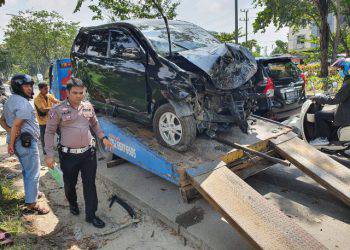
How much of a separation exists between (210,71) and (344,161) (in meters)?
2.71

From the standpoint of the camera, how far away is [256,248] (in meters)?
2.87

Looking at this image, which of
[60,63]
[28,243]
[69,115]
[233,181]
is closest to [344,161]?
[233,181]

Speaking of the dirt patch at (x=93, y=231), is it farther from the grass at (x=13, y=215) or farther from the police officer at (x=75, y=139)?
the police officer at (x=75, y=139)

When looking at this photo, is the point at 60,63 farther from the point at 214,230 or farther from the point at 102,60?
the point at 214,230

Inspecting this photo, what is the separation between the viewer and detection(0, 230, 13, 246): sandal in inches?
138

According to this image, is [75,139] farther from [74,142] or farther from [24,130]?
[24,130]

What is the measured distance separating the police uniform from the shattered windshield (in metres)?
1.58

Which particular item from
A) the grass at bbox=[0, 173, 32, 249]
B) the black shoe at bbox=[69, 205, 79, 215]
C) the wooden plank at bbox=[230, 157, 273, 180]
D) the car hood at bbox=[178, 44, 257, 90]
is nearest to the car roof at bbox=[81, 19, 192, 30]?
the car hood at bbox=[178, 44, 257, 90]

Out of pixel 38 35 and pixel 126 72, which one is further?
pixel 38 35

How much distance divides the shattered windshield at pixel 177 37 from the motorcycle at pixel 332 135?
204 centimetres

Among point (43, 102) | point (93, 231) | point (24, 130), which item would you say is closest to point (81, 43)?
point (43, 102)

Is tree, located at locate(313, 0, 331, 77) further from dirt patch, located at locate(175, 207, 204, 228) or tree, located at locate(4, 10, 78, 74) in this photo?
tree, located at locate(4, 10, 78, 74)

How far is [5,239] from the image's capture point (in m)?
3.58

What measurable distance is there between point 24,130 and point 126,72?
68.4 inches
